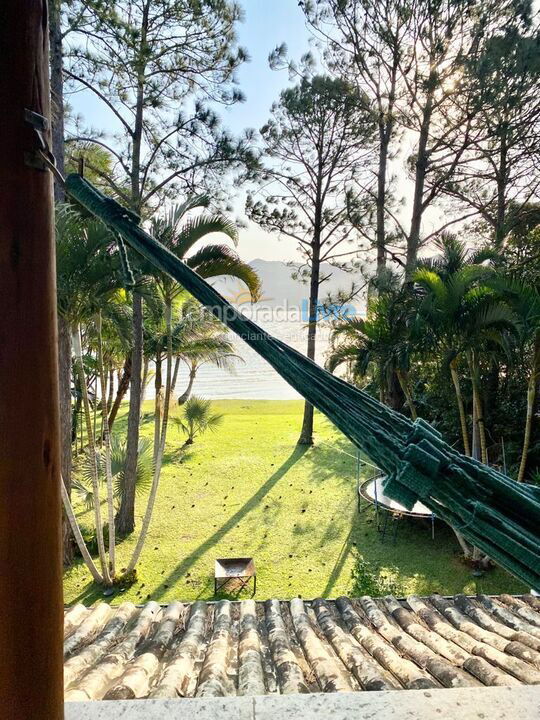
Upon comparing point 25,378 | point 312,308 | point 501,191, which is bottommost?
point 25,378

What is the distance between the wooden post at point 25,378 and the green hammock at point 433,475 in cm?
56

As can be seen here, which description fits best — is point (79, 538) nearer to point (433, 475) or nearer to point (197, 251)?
point (197, 251)

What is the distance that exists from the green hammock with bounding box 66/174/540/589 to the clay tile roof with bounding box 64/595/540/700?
3.37 feet

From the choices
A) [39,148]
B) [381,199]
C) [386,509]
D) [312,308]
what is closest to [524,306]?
[386,509]

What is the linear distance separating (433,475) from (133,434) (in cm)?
583

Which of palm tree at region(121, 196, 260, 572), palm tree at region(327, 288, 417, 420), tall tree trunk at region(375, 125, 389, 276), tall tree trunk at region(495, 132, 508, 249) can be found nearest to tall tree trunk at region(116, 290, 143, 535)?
palm tree at region(121, 196, 260, 572)

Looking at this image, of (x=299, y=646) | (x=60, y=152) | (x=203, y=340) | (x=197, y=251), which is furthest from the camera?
(x=203, y=340)

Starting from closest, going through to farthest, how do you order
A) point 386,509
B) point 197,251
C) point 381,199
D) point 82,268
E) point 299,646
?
point 299,646, point 82,268, point 197,251, point 386,509, point 381,199

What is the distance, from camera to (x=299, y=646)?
2.25 meters

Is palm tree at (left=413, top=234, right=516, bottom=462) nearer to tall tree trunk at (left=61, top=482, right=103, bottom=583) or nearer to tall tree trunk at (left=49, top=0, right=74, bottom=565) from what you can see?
tall tree trunk at (left=49, top=0, right=74, bottom=565)

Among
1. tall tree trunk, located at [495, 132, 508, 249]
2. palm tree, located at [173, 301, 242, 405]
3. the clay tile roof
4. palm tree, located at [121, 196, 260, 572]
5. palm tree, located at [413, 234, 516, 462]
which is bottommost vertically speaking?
the clay tile roof

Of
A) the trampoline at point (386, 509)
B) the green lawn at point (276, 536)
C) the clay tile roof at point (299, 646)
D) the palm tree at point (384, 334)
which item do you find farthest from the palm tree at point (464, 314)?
the clay tile roof at point (299, 646)

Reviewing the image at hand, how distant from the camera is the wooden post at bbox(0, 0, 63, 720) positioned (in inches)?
30.4

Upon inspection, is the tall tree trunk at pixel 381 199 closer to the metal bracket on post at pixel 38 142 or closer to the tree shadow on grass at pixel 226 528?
the tree shadow on grass at pixel 226 528
